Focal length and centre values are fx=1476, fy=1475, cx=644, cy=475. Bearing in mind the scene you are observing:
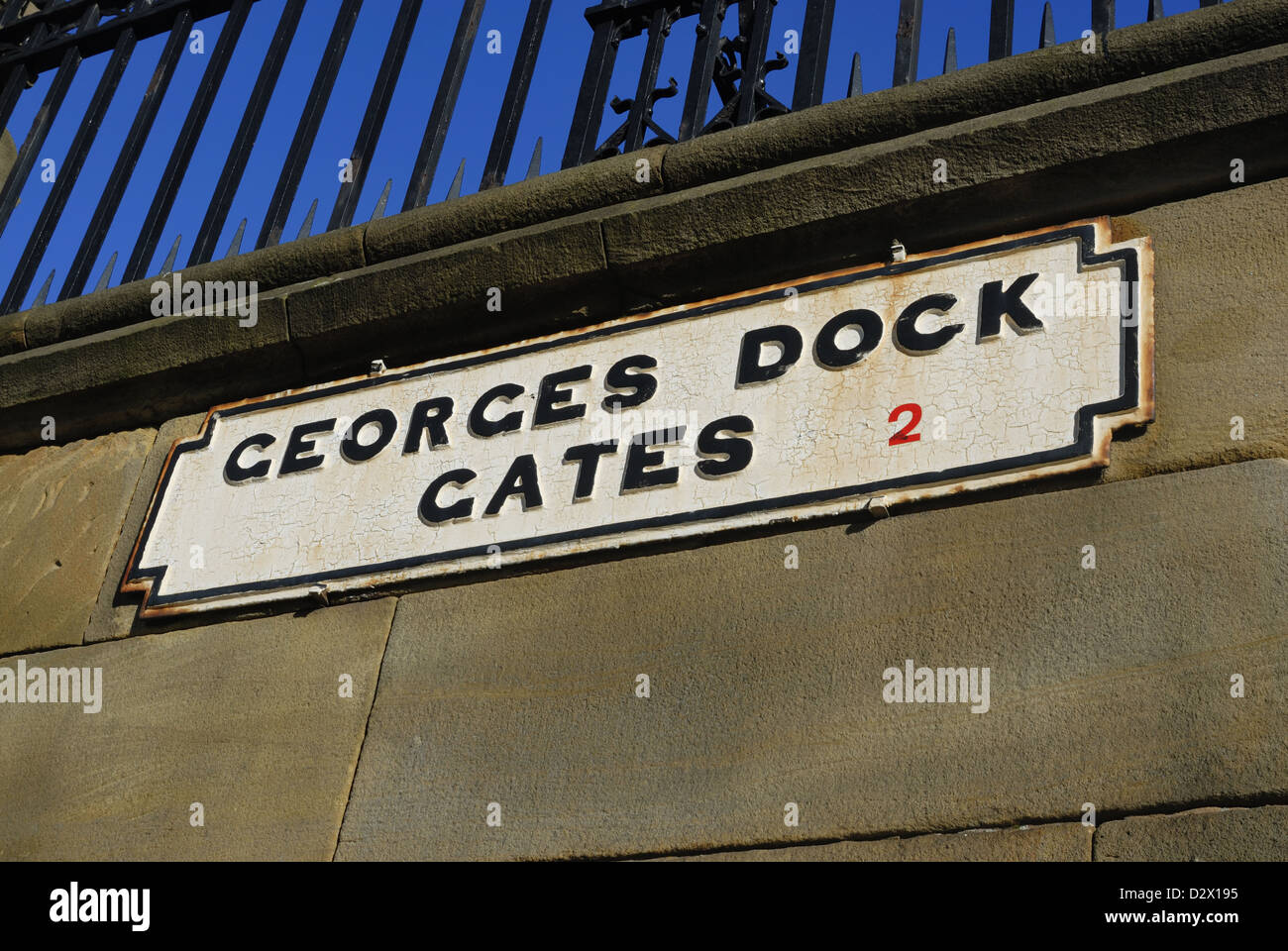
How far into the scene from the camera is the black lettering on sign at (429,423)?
3.15 metres

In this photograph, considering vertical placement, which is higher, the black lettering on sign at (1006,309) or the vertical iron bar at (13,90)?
the vertical iron bar at (13,90)

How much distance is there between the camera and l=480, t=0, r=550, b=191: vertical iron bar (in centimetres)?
355

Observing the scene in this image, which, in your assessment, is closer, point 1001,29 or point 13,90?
point 1001,29

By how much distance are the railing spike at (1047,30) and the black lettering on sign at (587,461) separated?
1.22 metres

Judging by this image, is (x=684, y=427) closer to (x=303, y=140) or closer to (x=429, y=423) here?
(x=429, y=423)

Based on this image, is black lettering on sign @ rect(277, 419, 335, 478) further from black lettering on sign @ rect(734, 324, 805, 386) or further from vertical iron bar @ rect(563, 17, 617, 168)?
black lettering on sign @ rect(734, 324, 805, 386)

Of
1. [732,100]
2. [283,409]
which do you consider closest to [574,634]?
[283,409]

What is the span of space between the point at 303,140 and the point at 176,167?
417 mm

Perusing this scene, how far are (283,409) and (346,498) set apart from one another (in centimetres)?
43

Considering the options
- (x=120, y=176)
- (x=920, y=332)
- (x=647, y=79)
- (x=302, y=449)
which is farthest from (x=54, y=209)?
(x=920, y=332)

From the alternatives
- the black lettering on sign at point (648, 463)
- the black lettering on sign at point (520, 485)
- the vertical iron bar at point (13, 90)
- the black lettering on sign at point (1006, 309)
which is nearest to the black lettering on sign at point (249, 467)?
the black lettering on sign at point (520, 485)

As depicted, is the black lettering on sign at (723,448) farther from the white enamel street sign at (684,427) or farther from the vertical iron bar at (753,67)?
the vertical iron bar at (753,67)

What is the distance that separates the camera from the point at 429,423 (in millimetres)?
3191

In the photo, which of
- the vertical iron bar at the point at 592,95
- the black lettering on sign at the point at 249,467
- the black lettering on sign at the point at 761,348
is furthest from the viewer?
the vertical iron bar at the point at 592,95
